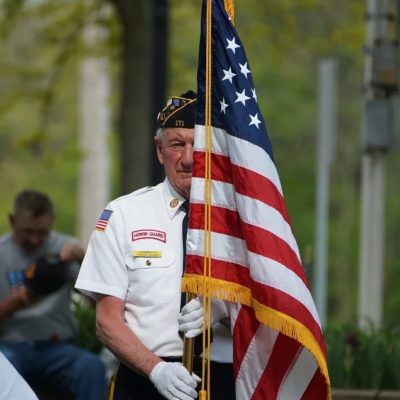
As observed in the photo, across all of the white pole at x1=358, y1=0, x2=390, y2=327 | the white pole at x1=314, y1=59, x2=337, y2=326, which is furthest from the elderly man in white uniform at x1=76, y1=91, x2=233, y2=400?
the white pole at x1=314, y1=59, x2=337, y2=326

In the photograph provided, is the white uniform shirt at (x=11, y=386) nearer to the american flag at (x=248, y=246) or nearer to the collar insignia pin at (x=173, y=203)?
the american flag at (x=248, y=246)

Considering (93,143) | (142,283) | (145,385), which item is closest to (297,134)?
(93,143)

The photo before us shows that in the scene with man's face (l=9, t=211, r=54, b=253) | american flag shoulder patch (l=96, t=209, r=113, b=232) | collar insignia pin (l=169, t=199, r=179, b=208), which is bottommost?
man's face (l=9, t=211, r=54, b=253)

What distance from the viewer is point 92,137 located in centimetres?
2703

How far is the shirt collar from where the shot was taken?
18.5 ft

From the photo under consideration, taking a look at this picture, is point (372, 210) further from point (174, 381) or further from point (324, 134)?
point (174, 381)

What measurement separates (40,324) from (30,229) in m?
0.58

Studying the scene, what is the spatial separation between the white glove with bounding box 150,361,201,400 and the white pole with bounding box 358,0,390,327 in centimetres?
661

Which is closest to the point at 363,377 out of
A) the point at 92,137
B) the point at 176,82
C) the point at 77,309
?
the point at 77,309

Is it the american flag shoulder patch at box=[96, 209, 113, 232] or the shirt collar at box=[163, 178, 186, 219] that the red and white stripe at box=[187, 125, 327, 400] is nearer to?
the shirt collar at box=[163, 178, 186, 219]

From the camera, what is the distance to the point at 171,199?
5.69m

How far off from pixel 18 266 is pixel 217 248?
307 centimetres

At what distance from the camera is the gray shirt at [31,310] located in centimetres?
830

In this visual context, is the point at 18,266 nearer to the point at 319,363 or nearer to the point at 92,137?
the point at 319,363
